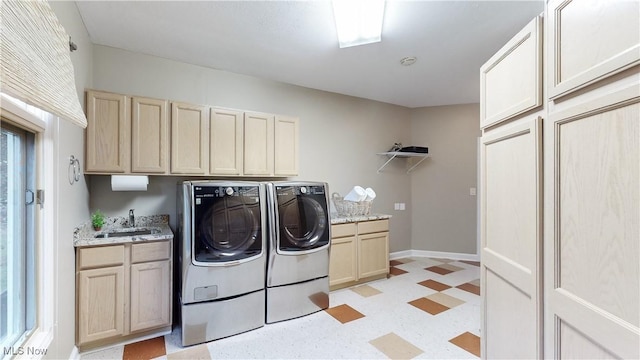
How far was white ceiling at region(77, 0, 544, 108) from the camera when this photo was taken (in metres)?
1.98

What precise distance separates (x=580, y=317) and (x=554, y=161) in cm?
50

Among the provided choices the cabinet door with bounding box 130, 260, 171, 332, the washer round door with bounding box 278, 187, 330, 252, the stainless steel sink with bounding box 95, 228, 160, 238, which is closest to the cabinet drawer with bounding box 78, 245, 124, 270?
the cabinet door with bounding box 130, 260, 171, 332

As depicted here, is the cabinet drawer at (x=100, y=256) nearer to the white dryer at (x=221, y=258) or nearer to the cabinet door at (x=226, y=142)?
the white dryer at (x=221, y=258)

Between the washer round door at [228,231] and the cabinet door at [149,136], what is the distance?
2.27 feet

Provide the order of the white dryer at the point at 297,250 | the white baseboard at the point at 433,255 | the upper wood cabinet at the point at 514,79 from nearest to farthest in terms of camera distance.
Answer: the upper wood cabinet at the point at 514,79 → the white dryer at the point at 297,250 → the white baseboard at the point at 433,255

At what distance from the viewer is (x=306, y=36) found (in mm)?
2354

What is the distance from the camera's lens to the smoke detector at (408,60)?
277cm

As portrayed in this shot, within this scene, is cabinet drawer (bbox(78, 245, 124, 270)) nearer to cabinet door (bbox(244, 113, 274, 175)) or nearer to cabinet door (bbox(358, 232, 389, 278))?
cabinet door (bbox(244, 113, 274, 175))

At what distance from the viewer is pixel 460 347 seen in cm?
210

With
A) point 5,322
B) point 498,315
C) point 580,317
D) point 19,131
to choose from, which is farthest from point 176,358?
point 580,317

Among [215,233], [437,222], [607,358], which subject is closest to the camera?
[607,358]

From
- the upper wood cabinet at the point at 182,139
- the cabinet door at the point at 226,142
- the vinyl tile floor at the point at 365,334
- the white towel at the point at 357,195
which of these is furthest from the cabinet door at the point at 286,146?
the vinyl tile floor at the point at 365,334

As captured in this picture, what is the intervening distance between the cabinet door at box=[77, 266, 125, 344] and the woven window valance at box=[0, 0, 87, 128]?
1260mm

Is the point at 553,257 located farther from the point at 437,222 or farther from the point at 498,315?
the point at 437,222
